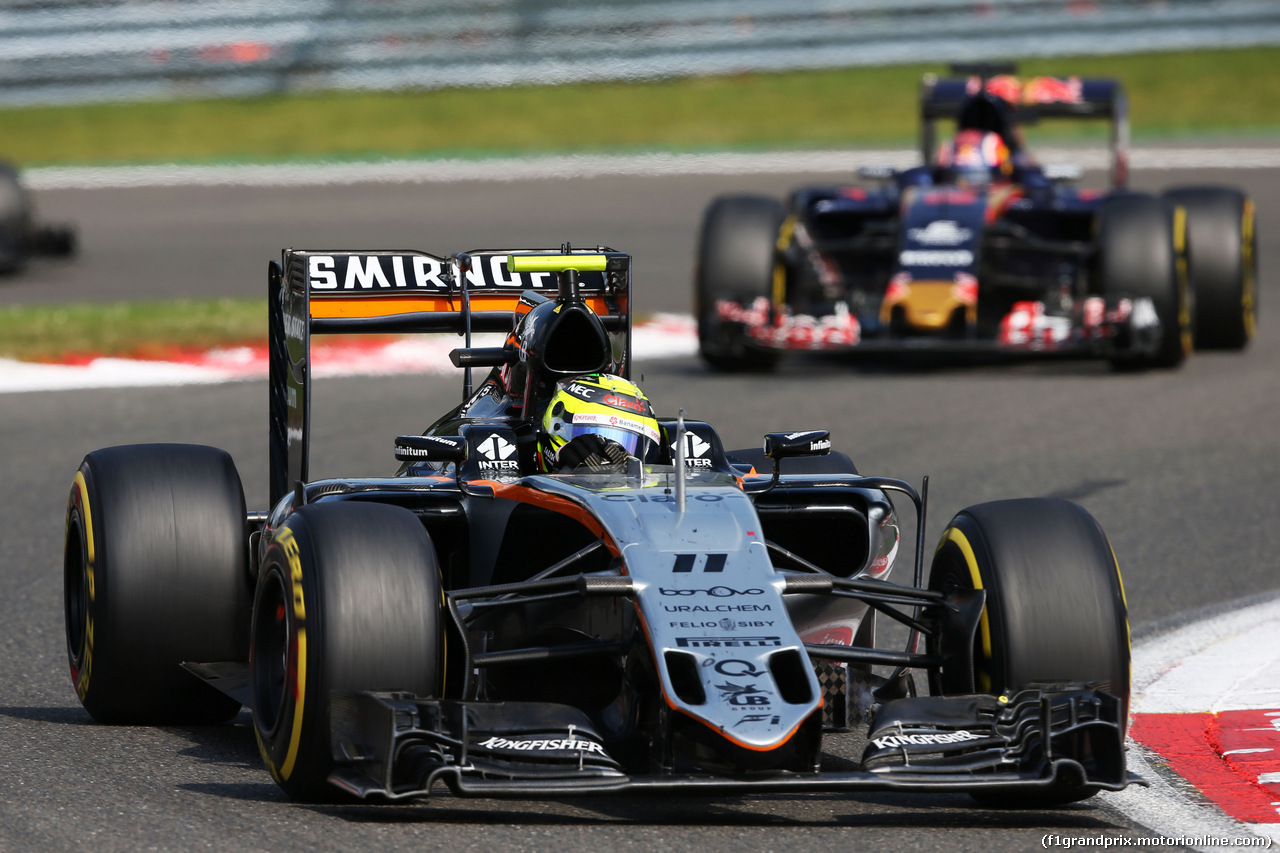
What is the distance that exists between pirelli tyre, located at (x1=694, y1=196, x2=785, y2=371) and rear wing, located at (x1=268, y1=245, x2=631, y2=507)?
6657 mm

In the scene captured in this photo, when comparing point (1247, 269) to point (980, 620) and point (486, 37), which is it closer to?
point (980, 620)

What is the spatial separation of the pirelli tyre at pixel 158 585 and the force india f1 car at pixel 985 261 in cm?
792

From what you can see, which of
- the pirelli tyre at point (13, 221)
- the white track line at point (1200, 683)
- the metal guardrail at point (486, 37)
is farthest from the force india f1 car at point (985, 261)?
the metal guardrail at point (486, 37)

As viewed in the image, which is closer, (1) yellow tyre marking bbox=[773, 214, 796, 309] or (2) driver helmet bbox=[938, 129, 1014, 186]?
(1) yellow tyre marking bbox=[773, 214, 796, 309]

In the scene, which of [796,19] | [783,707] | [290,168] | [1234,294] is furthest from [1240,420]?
[796,19]

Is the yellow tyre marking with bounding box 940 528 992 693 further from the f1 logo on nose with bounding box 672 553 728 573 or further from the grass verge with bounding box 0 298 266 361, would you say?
the grass verge with bounding box 0 298 266 361

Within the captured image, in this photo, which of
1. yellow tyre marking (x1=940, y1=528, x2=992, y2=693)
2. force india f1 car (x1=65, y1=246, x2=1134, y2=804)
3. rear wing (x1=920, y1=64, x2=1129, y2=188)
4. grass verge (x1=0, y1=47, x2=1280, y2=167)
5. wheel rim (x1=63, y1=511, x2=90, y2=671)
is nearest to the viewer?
force india f1 car (x1=65, y1=246, x2=1134, y2=804)

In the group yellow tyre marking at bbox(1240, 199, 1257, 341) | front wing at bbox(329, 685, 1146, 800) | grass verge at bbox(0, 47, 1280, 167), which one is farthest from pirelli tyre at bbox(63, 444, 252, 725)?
grass verge at bbox(0, 47, 1280, 167)

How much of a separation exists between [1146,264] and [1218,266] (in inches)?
54.2

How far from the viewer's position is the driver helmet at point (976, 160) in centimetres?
1551

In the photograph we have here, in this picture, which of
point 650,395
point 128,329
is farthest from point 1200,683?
point 128,329

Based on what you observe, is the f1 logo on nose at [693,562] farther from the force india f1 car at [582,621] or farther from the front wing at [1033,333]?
the front wing at [1033,333]

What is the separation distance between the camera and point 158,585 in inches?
244

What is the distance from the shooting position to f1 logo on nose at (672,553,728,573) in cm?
523
